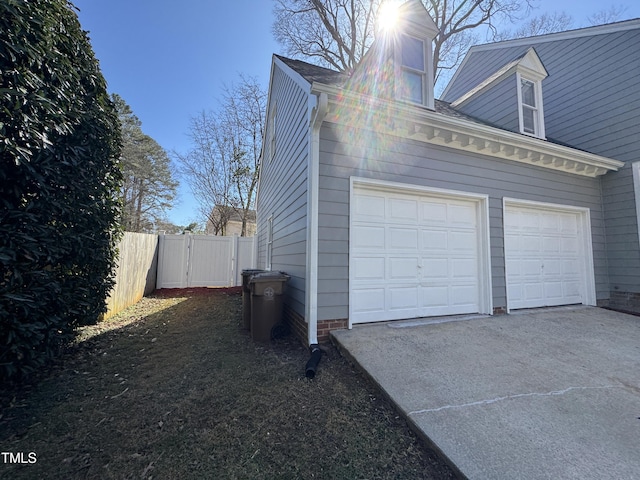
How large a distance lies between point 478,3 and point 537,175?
35.8 feet

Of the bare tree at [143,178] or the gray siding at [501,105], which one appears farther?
the bare tree at [143,178]

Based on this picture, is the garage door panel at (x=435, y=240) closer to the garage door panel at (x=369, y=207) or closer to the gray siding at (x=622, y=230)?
the garage door panel at (x=369, y=207)

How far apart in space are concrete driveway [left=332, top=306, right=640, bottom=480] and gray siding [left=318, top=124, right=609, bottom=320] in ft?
2.73

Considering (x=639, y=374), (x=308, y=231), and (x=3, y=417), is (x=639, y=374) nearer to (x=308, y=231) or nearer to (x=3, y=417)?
(x=308, y=231)

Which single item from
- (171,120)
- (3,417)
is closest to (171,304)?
(3,417)

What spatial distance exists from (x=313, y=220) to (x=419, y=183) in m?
2.02

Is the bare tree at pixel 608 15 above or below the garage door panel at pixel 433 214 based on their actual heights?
above

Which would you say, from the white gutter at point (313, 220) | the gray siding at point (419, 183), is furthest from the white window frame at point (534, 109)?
the white gutter at point (313, 220)

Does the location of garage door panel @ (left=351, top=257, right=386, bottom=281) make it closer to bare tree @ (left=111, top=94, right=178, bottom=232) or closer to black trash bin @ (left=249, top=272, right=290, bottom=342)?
black trash bin @ (left=249, top=272, right=290, bottom=342)

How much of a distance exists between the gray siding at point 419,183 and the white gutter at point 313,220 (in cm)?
9

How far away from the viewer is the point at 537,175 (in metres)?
5.74

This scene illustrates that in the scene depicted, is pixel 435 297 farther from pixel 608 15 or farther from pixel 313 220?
pixel 608 15

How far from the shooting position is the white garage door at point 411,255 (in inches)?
170

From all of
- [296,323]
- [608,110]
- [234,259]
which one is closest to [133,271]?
[234,259]
